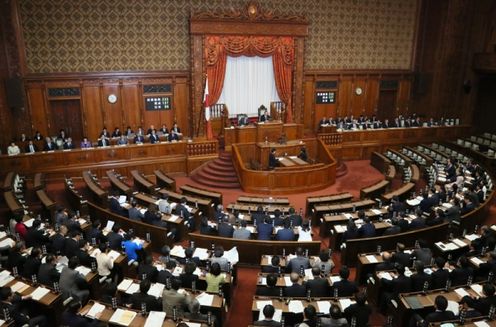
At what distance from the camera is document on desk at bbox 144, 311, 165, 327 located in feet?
20.1

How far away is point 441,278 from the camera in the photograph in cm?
744

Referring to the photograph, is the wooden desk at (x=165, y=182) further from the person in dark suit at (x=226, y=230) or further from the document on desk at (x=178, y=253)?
the document on desk at (x=178, y=253)

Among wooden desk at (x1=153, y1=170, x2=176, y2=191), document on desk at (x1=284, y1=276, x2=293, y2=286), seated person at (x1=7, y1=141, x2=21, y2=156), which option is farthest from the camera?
seated person at (x1=7, y1=141, x2=21, y2=156)

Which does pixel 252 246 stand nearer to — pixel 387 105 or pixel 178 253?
pixel 178 253

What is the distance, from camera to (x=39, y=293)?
7070 millimetres

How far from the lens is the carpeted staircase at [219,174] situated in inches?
627

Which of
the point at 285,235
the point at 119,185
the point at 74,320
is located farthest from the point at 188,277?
the point at 119,185

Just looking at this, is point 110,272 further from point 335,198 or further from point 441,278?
point 335,198

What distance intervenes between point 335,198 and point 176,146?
7447mm

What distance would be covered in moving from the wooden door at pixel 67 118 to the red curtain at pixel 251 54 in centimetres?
599

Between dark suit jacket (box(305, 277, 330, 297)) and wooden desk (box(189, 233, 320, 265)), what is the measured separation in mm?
2064

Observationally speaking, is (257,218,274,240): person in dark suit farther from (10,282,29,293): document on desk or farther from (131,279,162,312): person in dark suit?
(10,282,29,293): document on desk

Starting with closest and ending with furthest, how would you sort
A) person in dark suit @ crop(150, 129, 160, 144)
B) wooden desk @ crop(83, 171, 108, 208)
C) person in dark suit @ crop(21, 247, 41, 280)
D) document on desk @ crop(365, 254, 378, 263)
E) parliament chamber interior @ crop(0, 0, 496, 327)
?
parliament chamber interior @ crop(0, 0, 496, 327) < person in dark suit @ crop(21, 247, 41, 280) < document on desk @ crop(365, 254, 378, 263) < wooden desk @ crop(83, 171, 108, 208) < person in dark suit @ crop(150, 129, 160, 144)

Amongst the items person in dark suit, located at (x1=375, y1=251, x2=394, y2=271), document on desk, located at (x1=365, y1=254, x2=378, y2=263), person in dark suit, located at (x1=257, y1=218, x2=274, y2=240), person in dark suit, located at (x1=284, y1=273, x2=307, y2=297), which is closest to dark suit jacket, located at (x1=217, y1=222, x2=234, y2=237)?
person in dark suit, located at (x1=257, y1=218, x2=274, y2=240)
